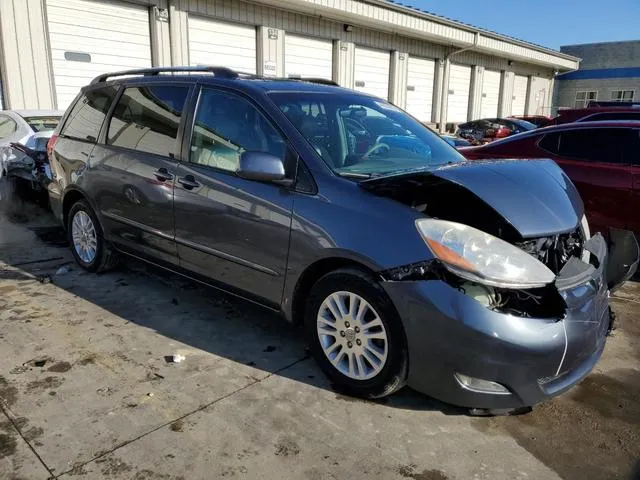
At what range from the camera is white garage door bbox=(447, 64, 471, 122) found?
79.9 feet

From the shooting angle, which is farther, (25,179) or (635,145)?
(25,179)

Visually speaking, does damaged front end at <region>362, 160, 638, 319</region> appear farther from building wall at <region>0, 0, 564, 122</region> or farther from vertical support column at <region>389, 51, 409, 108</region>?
vertical support column at <region>389, 51, 409, 108</region>

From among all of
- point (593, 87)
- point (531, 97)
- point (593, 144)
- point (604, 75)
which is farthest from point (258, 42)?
point (604, 75)

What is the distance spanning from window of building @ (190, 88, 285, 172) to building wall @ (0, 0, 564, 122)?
9306 millimetres

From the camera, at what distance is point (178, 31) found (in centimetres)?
1323

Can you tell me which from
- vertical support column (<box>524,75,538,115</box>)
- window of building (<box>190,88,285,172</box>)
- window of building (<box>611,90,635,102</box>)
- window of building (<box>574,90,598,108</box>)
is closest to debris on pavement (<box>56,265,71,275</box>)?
window of building (<box>190,88,285,172</box>)

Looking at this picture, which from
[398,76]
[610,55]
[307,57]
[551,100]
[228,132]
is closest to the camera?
[228,132]

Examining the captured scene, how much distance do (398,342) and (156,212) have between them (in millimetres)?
2166

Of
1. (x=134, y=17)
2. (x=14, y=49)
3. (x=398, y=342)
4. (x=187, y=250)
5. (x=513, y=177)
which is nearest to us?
(x=398, y=342)

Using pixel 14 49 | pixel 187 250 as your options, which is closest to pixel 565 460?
pixel 187 250

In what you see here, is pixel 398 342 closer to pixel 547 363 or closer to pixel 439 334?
pixel 439 334

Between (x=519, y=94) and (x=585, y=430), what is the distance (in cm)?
3149

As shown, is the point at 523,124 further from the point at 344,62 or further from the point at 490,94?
the point at 490,94

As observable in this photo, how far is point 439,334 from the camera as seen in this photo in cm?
251
